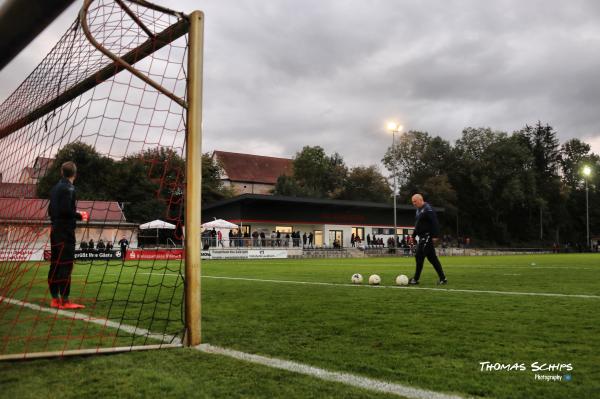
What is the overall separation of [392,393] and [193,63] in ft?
10.4

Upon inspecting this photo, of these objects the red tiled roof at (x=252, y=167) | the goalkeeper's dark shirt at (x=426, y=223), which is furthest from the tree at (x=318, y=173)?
the goalkeeper's dark shirt at (x=426, y=223)

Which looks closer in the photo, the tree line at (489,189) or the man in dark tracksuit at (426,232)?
the man in dark tracksuit at (426,232)

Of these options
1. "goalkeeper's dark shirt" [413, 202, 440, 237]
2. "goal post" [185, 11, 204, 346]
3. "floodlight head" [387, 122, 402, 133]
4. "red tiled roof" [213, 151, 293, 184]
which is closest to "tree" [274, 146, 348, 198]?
"red tiled roof" [213, 151, 293, 184]

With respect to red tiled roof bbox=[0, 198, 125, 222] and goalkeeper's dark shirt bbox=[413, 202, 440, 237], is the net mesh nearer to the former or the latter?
red tiled roof bbox=[0, 198, 125, 222]

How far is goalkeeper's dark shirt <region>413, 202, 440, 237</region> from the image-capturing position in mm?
9438

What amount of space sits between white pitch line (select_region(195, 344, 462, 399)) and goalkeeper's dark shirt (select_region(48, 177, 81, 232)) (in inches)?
142

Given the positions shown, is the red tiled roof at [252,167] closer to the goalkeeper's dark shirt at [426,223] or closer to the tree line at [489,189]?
the tree line at [489,189]

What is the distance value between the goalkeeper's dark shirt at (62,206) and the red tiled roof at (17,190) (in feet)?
0.88

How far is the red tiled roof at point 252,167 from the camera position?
7550cm

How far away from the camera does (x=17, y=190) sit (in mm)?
6484

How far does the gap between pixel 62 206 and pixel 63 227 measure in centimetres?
27

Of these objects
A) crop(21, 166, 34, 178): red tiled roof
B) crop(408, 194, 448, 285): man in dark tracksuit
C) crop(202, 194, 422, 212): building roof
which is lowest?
crop(408, 194, 448, 285): man in dark tracksuit

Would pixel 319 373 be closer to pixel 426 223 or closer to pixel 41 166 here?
pixel 41 166

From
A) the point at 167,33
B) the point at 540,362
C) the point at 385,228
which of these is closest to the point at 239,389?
the point at 540,362
